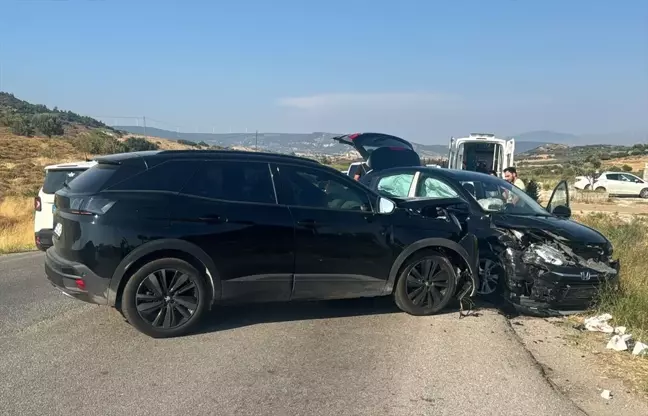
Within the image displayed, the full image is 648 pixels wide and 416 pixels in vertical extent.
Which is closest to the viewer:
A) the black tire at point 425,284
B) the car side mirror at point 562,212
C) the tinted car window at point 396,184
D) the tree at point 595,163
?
the black tire at point 425,284

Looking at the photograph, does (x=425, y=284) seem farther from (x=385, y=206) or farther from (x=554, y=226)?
(x=554, y=226)

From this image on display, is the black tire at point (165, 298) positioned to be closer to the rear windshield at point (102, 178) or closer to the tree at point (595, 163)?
the rear windshield at point (102, 178)

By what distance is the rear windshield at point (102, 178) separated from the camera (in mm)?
5570

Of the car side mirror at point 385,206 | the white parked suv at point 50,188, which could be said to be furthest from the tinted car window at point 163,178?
the white parked suv at point 50,188

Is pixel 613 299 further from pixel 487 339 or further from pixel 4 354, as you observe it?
pixel 4 354

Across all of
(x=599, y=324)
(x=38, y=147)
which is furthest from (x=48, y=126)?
(x=599, y=324)

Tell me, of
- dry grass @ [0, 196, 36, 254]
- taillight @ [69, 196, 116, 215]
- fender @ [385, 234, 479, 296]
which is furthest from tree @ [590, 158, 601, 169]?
taillight @ [69, 196, 116, 215]

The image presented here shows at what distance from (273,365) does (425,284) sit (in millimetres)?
2334

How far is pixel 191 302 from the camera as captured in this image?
18.6 ft

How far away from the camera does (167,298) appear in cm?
562

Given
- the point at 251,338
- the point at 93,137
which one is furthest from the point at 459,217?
the point at 93,137

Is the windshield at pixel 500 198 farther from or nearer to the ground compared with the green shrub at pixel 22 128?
nearer to the ground

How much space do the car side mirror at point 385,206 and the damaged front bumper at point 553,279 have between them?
5.36 feet

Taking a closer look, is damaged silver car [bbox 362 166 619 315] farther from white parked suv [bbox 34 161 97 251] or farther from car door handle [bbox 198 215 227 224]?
white parked suv [bbox 34 161 97 251]
